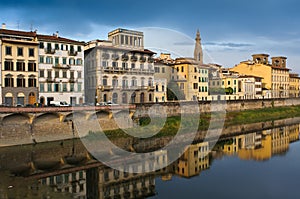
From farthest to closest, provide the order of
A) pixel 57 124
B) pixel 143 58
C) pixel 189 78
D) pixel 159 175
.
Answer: pixel 189 78
pixel 143 58
pixel 57 124
pixel 159 175

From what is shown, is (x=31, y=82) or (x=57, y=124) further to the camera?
(x=31, y=82)

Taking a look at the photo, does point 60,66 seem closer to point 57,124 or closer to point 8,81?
point 8,81

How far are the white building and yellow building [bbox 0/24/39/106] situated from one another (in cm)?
144

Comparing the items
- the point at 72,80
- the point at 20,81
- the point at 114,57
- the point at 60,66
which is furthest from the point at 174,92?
the point at 20,81

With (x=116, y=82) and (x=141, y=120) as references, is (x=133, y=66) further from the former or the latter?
(x=141, y=120)

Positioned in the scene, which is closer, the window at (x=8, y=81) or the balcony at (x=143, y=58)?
the window at (x=8, y=81)

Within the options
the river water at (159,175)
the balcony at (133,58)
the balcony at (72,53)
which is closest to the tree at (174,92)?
the balcony at (133,58)

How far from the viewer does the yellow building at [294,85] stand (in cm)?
11694

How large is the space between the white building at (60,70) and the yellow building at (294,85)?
89238 millimetres

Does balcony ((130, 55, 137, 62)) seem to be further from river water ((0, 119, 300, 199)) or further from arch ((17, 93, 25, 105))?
river water ((0, 119, 300, 199))

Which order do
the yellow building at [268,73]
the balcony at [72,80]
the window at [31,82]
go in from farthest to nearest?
1. the yellow building at [268,73]
2. the balcony at [72,80]
3. the window at [31,82]

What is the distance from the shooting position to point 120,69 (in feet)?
189

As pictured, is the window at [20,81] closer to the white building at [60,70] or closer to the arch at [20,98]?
the arch at [20,98]

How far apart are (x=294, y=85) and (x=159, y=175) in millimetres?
106014
